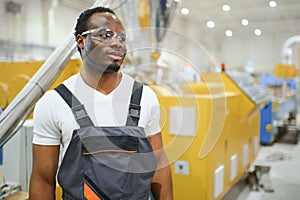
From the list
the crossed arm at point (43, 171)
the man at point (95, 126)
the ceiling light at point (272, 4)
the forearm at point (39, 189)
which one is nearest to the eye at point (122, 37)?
the man at point (95, 126)

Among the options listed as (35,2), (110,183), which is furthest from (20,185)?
(35,2)

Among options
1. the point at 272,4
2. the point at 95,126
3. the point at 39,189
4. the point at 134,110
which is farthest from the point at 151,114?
the point at 272,4

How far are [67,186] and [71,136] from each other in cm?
15

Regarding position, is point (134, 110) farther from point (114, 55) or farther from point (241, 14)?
point (241, 14)

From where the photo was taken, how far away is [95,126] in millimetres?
860

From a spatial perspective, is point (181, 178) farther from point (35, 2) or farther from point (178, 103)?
point (35, 2)

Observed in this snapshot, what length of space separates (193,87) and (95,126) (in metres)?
1.15

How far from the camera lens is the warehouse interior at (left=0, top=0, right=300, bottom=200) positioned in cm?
115

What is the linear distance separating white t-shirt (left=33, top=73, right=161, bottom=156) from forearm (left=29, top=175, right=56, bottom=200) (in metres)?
0.11

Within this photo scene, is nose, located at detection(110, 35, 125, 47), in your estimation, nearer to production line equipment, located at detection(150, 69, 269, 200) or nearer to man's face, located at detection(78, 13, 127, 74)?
man's face, located at detection(78, 13, 127, 74)

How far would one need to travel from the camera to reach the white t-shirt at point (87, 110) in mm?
847

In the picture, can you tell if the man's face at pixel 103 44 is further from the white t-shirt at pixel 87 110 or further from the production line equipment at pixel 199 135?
the production line equipment at pixel 199 135

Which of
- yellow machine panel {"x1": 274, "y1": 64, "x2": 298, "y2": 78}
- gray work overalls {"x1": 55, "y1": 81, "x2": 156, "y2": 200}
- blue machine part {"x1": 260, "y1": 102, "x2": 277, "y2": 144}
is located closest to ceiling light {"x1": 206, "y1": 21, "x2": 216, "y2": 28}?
gray work overalls {"x1": 55, "y1": 81, "x2": 156, "y2": 200}

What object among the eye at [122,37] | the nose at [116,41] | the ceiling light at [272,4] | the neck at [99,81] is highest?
the ceiling light at [272,4]
